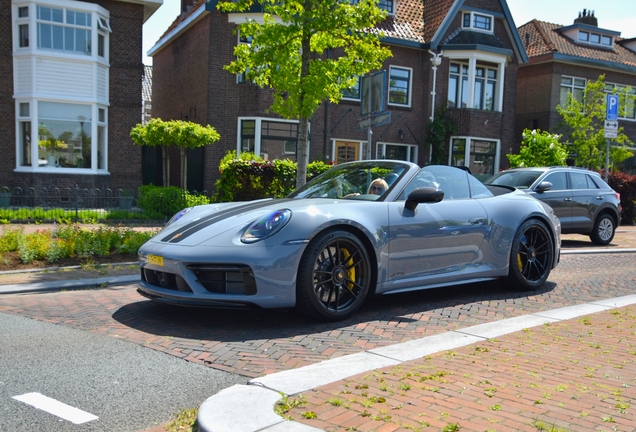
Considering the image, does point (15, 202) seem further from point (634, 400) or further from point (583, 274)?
point (634, 400)

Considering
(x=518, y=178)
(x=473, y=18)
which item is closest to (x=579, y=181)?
(x=518, y=178)

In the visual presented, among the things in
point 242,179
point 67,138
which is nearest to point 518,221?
point 242,179

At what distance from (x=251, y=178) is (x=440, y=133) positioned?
40.2ft

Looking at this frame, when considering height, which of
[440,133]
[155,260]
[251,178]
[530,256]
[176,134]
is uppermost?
[440,133]

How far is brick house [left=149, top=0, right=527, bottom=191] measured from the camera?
69.0ft

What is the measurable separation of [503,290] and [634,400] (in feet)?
12.5

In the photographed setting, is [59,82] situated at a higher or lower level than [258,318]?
higher

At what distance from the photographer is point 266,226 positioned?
501cm

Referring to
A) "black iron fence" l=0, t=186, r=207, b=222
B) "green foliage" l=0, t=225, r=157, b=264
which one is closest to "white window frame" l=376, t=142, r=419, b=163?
"black iron fence" l=0, t=186, r=207, b=222

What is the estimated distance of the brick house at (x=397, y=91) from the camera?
21031 millimetres

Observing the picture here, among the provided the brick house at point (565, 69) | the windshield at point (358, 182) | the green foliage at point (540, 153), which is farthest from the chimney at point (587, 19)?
the windshield at point (358, 182)

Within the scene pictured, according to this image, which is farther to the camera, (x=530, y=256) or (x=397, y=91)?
(x=397, y=91)

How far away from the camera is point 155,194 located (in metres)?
14.8

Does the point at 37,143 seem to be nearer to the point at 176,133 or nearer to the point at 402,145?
the point at 176,133
